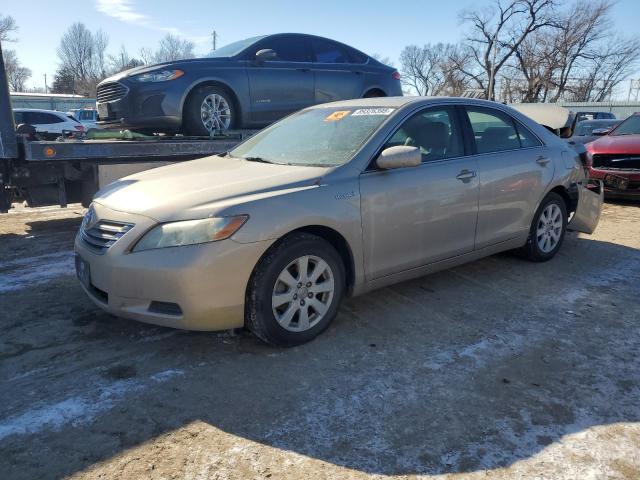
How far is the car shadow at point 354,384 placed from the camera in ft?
7.89

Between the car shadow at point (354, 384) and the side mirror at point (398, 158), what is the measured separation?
1.14 m

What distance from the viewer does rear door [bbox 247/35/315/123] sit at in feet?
23.5

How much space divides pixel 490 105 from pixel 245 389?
3.42m

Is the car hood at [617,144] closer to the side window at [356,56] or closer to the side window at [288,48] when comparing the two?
the side window at [356,56]

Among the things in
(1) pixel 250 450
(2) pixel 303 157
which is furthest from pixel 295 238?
(1) pixel 250 450

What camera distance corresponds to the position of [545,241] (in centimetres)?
517

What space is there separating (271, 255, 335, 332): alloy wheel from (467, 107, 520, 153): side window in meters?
1.97

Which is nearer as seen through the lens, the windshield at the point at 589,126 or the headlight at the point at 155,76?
the headlight at the point at 155,76

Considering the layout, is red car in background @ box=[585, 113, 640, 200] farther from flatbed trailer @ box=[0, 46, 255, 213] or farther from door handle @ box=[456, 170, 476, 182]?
flatbed trailer @ box=[0, 46, 255, 213]

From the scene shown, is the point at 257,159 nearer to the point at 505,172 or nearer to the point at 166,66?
the point at 505,172

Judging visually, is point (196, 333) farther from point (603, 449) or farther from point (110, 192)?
point (603, 449)

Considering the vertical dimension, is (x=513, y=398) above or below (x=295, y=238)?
below

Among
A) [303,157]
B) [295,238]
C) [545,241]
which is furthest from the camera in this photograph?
[545,241]

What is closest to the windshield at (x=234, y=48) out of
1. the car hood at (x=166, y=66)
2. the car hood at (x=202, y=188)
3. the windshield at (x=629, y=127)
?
the car hood at (x=166, y=66)
